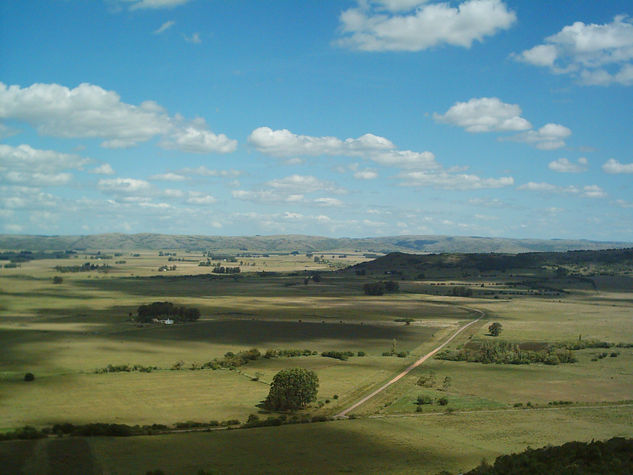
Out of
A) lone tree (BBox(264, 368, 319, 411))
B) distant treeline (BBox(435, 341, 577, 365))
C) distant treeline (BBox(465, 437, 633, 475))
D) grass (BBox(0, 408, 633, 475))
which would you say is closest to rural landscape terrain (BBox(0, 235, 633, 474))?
grass (BBox(0, 408, 633, 475))

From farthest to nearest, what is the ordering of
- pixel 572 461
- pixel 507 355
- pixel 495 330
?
pixel 495 330, pixel 507 355, pixel 572 461

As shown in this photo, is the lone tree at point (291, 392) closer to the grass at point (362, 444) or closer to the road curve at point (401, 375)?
the road curve at point (401, 375)

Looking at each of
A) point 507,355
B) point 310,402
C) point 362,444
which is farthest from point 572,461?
point 507,355

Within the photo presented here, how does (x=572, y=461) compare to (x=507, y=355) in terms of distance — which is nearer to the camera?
(x=572, y=461)

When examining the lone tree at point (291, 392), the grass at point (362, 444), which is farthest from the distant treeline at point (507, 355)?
the lone tree at point (291, 392)

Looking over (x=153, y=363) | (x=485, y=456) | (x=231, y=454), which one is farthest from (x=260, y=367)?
(x=485, y=456)

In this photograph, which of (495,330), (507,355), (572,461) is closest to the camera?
(572,461)

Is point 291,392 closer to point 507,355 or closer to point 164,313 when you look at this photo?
point 507,355

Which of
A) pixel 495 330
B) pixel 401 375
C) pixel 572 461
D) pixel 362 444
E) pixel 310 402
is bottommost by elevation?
pixel 310 402

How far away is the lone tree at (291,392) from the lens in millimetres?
62531

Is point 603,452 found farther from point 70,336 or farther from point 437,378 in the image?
point 70,336

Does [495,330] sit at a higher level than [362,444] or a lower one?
higher

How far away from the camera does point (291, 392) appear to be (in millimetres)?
62812

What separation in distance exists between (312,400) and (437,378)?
66.7ft
